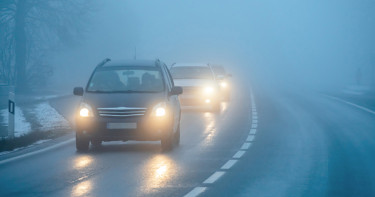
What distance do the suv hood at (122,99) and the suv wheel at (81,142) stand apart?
59 cm

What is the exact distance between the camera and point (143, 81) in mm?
15203

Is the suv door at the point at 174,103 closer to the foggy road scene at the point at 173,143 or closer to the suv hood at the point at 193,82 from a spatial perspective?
the foggy road scene at the point at 173,143

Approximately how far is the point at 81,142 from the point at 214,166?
10.5 ft

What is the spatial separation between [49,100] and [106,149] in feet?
67.0

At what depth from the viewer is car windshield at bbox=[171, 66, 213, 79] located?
27973 millimetres

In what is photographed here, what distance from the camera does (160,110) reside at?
14.2m

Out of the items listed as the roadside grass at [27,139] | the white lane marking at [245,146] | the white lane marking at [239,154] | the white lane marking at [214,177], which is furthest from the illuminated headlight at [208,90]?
the white lane marking at [214,177]

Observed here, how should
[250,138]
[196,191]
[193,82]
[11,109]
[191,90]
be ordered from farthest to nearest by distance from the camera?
[193,82] < [191,90] < [250,138] < [11,109] < [196,191]

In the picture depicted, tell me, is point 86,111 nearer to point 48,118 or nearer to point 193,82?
point 48,118

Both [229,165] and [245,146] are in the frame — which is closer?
[229,165]

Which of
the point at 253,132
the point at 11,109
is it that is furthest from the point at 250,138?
the point at 11,109

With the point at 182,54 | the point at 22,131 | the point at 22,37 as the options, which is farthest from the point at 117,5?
the point at 182,54

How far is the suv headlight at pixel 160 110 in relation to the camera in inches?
557

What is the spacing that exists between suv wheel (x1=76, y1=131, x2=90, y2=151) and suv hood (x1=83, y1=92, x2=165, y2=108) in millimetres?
590
